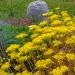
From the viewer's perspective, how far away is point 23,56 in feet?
16.9

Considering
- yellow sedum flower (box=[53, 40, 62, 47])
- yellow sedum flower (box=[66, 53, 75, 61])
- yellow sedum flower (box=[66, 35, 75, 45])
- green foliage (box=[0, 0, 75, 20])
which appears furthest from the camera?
green foliage (box=[0, 0, 75, 20])

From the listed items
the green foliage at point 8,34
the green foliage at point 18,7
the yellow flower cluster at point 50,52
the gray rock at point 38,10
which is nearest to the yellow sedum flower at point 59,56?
the yellow flower cluster at point 50,52

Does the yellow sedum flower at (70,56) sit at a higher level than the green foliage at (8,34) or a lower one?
higher

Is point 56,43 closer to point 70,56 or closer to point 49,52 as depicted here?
point 49,52

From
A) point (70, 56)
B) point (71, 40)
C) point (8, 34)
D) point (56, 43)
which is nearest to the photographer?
point (70, 56)

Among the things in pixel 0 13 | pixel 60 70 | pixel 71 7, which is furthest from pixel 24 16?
pixel 60 70

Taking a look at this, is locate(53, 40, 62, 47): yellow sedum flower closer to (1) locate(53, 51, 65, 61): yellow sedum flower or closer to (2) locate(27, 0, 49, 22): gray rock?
(1) locate(53, 51, 65, 61): yellow sedum flower

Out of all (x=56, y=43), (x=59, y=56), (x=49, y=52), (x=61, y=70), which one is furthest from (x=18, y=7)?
(x=61, y=70)

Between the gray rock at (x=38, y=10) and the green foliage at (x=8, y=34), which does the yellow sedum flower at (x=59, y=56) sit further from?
the gray rock at (x=38, y=10)

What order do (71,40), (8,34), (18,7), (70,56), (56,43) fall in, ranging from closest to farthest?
(70,56) < (71,40) < (56,43) < (8,34) < (18,7)

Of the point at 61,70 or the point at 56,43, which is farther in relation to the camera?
the point at 56,43

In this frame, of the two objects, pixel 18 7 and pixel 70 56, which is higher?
pixel 70 56

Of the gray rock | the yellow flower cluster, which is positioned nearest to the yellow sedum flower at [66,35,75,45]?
the yellow flower cluster

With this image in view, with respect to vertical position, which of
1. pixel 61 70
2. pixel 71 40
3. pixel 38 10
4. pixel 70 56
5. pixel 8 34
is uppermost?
pixel 71 40
